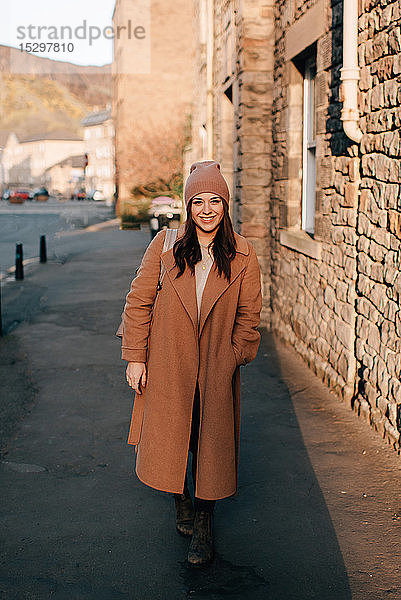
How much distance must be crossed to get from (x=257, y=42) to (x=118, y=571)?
7490mm

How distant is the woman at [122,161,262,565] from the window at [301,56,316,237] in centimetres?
456

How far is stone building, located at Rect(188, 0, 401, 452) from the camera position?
5.18 metres

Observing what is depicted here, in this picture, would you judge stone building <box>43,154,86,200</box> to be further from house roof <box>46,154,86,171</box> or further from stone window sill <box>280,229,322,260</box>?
stone window sill <box>280,229,322,260</box>

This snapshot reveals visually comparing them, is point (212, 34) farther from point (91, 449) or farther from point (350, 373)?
point (91, 449)

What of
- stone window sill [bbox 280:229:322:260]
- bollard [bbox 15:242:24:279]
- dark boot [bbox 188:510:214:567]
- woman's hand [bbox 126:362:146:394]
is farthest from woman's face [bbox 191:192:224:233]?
bollard [bbox 15:242:24:279]

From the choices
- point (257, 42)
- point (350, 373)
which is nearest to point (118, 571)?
point (350, 373)

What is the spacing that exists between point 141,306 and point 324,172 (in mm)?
3828

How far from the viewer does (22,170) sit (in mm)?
149500

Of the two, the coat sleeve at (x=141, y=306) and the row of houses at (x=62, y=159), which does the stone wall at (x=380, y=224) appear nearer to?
the coat sleeve at (x=141, y=306)

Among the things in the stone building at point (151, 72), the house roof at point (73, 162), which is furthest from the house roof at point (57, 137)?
the stone building at point (151, 72)

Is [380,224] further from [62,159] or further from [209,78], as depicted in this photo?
[62,159]

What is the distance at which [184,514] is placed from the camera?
3861 millimetres

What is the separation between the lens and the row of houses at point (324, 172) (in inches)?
204

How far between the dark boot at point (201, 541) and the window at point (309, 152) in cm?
485
